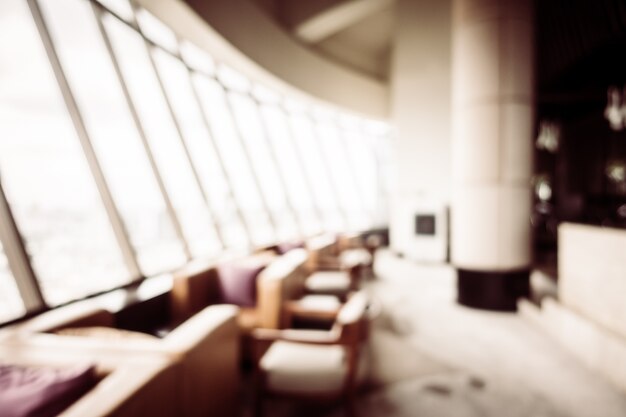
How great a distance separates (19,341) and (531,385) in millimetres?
3344

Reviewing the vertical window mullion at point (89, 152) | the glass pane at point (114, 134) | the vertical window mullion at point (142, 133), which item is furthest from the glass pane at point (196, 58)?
the vertical window mullion at point (89, 152)

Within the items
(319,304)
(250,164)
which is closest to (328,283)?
(319,304)

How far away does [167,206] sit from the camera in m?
4.70

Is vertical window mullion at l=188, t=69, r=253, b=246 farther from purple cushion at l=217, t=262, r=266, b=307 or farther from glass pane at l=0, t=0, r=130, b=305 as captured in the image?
purple cushion at l=217, t=262, r=266, b=307

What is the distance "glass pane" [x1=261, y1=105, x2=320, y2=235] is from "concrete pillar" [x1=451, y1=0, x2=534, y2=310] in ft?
13.6

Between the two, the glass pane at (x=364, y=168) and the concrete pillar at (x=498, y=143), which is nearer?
the concrete pillar at (x=498, y=143)

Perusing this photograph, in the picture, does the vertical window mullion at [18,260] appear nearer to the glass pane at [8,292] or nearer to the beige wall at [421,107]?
the glass pane at [8,292]

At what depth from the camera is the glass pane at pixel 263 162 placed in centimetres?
722

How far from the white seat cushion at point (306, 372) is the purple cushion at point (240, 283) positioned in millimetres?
1201

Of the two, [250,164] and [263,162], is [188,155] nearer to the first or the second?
[250,164]

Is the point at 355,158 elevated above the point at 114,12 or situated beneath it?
situated beneath

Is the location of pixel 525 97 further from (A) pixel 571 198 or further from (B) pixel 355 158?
(B) pixel 355 158

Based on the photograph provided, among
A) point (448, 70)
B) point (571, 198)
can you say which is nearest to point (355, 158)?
point (448, 70)

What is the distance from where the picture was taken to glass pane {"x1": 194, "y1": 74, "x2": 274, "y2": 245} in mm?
6227
